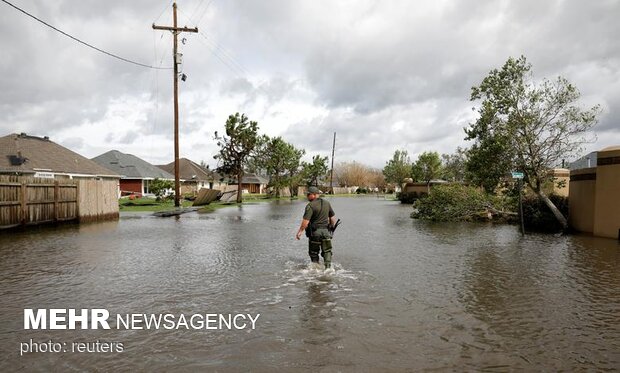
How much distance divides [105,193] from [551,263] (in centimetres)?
1897

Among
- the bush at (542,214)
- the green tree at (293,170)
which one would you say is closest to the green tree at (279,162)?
the green tree at (293,170)

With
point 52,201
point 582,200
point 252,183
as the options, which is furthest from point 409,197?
point 252,183

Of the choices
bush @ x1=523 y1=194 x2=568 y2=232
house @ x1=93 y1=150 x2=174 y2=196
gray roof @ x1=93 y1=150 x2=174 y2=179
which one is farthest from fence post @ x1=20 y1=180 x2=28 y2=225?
gray roof @ x1=93 y1=150 x2=174 y2=179

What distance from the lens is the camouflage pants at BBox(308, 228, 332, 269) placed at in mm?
8500

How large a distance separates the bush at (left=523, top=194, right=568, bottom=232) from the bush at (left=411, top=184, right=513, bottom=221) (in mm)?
1809

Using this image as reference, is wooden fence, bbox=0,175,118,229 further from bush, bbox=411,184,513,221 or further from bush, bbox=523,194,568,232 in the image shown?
bush, bbox=523,194,568,232

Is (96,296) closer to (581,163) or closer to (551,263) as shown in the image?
(551,263)

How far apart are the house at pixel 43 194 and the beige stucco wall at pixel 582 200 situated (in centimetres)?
2076

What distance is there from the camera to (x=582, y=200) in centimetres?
1533

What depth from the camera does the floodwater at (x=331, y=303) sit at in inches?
167

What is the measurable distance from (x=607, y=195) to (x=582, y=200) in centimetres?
180

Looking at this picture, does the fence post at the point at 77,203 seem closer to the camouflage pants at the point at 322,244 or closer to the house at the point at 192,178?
Answer: the camouflage pants at the point at 322,244

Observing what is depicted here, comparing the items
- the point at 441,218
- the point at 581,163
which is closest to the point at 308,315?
the point at 441,218

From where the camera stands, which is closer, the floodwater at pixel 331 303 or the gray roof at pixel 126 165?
the floodwater at pixel 331 303
